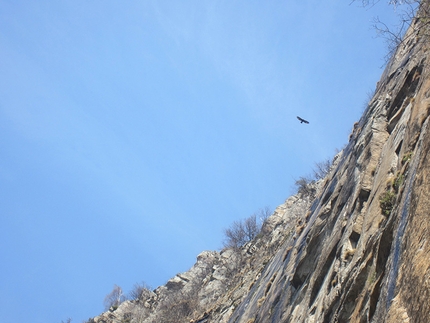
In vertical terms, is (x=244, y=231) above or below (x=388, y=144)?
above

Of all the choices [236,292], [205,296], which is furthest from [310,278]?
[205,296]

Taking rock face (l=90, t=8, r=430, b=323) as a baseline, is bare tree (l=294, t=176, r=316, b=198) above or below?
above

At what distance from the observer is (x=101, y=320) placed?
38875 millimetres

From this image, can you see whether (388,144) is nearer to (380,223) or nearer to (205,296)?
(380,223)

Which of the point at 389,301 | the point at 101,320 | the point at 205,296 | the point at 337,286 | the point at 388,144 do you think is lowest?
the point at 389,301

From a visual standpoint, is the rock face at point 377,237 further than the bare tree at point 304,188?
No

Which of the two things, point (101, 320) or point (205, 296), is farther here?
point (101, 320)

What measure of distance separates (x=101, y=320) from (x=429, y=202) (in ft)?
130

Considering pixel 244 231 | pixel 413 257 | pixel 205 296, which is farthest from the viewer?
pixel 244 231

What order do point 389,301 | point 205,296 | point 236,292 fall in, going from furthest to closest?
point 205,296, point 236,292, point 389,301

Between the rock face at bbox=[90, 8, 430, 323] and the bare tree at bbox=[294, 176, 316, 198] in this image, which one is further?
the bare tree at bbox=[294, 176, 316, 198]

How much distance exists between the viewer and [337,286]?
7.46m

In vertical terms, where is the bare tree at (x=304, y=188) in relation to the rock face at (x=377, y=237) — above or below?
above

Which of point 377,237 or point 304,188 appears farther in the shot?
point 304,188
